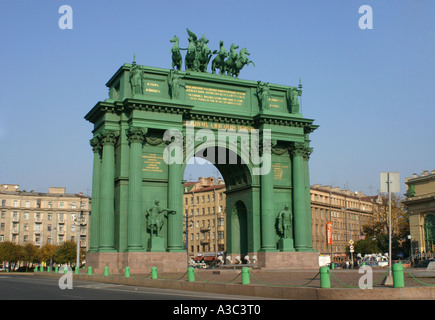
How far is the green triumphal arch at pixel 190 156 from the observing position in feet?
129

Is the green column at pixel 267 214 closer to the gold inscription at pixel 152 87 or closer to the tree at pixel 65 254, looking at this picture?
the gold inscription at pixel 152 87

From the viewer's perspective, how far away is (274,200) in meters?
45.1

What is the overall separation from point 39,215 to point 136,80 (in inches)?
3333

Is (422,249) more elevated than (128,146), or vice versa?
(128,146)

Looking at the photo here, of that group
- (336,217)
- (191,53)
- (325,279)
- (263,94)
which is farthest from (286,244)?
(336,217)

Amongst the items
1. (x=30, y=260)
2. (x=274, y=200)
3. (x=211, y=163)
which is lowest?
(x=30, y=260)

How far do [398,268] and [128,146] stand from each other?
2565 centimetres

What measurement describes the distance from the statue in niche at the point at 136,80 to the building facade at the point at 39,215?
249 feet

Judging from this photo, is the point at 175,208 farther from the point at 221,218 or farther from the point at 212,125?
the point at 221,218

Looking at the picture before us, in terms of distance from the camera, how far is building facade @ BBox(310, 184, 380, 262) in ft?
352

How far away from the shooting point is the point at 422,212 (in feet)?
268

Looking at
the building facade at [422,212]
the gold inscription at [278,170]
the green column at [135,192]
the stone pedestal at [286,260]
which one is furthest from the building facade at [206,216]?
the green column at [135,192]
